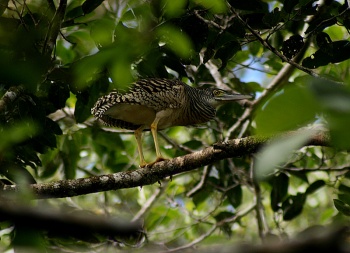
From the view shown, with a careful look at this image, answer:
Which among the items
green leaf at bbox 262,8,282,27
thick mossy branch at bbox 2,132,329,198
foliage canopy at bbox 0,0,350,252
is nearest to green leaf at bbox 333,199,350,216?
foliage canopy at bbox 0,0,350,252

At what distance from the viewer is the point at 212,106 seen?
5996 millimetres

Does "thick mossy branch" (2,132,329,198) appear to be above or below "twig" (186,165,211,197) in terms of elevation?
above

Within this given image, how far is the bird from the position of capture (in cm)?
507

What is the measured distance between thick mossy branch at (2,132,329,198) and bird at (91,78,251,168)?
0.32m

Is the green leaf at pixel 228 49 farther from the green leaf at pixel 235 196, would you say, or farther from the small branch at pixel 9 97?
the green leaf at pixel 235 196

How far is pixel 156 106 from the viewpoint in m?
5.29

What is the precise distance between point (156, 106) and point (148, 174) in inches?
42.5

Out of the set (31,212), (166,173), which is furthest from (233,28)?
(31,212)

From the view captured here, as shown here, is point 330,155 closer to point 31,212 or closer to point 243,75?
point 243,75

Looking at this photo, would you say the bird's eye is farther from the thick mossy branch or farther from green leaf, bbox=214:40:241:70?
the thick mossy branch

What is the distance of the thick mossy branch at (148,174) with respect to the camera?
392 cm

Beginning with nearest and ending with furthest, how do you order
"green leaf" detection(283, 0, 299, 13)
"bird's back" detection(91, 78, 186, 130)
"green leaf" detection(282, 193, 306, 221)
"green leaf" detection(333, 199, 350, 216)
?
1. "green leaf" detection(333, 199, 350, 216)
2. "green leaf" detection(283, 0, 299, 13)
3. "bird's back" detection(91, 78, 186, 130)
4. "green leaf" detection(282, 193, 306, 221)

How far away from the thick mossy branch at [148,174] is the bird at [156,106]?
1.04 ft

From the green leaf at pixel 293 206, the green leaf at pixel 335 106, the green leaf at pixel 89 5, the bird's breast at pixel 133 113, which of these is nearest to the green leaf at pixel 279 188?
the green leaf at pixel 293 206
